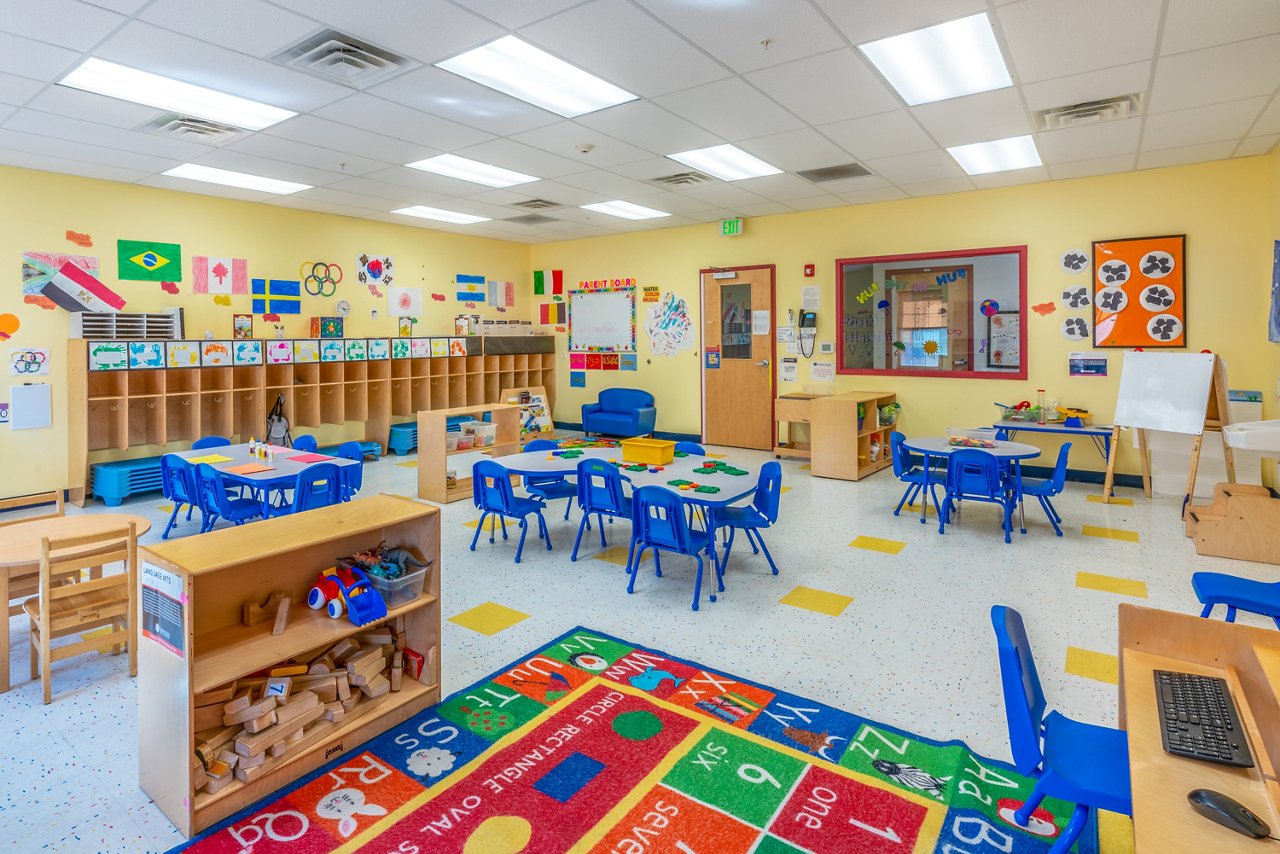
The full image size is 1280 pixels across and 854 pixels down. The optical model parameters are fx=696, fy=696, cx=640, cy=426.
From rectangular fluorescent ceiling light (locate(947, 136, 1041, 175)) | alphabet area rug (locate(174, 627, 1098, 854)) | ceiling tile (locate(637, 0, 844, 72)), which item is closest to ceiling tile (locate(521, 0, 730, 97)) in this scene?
ceiling tile (locate(637, 0, 844, 72))

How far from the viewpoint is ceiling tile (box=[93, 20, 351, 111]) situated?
3.74 metres

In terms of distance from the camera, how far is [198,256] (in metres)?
7.44

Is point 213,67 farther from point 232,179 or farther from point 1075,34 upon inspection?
point 1075,34

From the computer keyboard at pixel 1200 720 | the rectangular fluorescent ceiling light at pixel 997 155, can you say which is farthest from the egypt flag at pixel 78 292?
the computer keyboard at pixel 1200 720

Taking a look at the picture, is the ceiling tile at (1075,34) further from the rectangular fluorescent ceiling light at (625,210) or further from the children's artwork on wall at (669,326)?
the children's artwork on wall at (669,326)

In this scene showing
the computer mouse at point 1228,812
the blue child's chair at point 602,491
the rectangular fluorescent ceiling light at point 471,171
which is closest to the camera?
the computer mouse at point 1228,812

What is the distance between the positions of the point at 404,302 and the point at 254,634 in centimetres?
758

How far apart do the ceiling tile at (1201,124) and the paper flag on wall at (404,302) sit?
8.18 meters

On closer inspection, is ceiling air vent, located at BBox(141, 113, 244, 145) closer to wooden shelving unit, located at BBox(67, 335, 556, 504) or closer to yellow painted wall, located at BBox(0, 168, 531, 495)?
yellow painted wall, located at BBox(0, 168, 531, 495)

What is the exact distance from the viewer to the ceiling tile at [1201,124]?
195 inches

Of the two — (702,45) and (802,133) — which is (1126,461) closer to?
(802,133)

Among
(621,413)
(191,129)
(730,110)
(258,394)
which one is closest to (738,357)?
(621,413)

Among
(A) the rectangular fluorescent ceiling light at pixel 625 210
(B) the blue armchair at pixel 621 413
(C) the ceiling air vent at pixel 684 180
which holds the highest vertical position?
(A) the rectangular fluorescent ceiling light at pixel 625 210

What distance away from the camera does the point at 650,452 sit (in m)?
5.09
